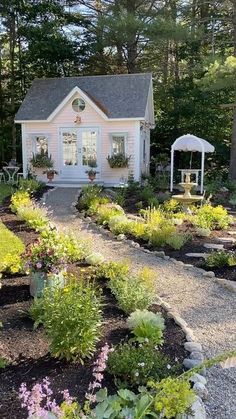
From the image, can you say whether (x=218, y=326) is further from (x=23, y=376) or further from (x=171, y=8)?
(x=171, y=8)

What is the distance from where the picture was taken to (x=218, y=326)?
183 inches


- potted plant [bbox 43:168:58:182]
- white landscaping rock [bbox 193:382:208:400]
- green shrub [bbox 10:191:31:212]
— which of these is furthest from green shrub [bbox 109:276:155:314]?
potted plant [bbox 43:168:58:182]

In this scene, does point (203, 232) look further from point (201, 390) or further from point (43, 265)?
point (201, 390)

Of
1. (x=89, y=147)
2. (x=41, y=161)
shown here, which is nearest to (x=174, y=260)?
(x=89, y=147)

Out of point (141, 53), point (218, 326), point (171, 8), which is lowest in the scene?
point (218, 326)

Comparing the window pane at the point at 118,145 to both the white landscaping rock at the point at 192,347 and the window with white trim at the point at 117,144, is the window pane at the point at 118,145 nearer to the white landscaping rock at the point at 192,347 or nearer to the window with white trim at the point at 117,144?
the window with white trim at the point at 117,144

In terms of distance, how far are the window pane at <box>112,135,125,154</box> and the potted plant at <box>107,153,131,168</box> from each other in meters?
0.47

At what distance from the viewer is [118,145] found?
1728 cm

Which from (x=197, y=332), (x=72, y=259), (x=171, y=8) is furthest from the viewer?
(x=171, y=8)

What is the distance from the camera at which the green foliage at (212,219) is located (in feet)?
30.5

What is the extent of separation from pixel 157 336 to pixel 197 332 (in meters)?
0.83

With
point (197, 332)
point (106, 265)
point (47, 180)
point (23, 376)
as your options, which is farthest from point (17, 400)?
point (47, 180)

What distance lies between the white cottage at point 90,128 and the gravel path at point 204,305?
851 cm

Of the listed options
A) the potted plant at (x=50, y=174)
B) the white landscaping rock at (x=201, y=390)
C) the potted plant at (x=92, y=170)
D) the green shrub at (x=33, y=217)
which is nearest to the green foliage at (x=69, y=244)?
the green shrub at (x=33, y=217)
